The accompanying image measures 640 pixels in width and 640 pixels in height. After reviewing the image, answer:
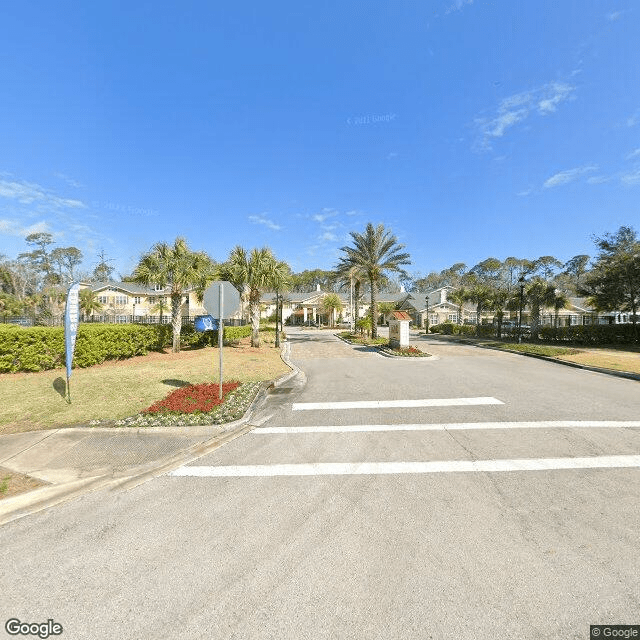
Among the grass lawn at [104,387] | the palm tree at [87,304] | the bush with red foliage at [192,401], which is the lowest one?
the grass lawn at [104,387]

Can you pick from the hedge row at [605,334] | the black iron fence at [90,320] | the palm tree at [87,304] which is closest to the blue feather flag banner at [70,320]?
the black iron fence at [90,320]

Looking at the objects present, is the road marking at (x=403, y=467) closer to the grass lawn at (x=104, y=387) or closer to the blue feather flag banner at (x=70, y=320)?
the grass lawn at (x=104, y=387)

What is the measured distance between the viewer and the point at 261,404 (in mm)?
7559

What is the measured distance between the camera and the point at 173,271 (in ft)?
56.1

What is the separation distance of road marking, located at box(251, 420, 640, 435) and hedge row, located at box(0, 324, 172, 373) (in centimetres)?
969

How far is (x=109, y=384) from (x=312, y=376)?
636 cm

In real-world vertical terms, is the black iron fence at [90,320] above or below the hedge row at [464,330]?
above

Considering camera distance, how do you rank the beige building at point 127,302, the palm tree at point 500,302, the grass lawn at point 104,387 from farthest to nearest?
the beige building at point 127,302, the palm tree at point 500,302, the grass lawn at point 104,387

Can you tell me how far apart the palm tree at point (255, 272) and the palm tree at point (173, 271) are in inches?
81.9

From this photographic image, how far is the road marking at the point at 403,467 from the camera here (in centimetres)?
423

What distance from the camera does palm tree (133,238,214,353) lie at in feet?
55.4

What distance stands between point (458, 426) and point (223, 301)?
223 inches

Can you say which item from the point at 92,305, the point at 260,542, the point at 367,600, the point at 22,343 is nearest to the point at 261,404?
the point at 260,542

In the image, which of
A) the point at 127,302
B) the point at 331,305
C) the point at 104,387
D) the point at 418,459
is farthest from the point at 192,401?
the point at 127,302
